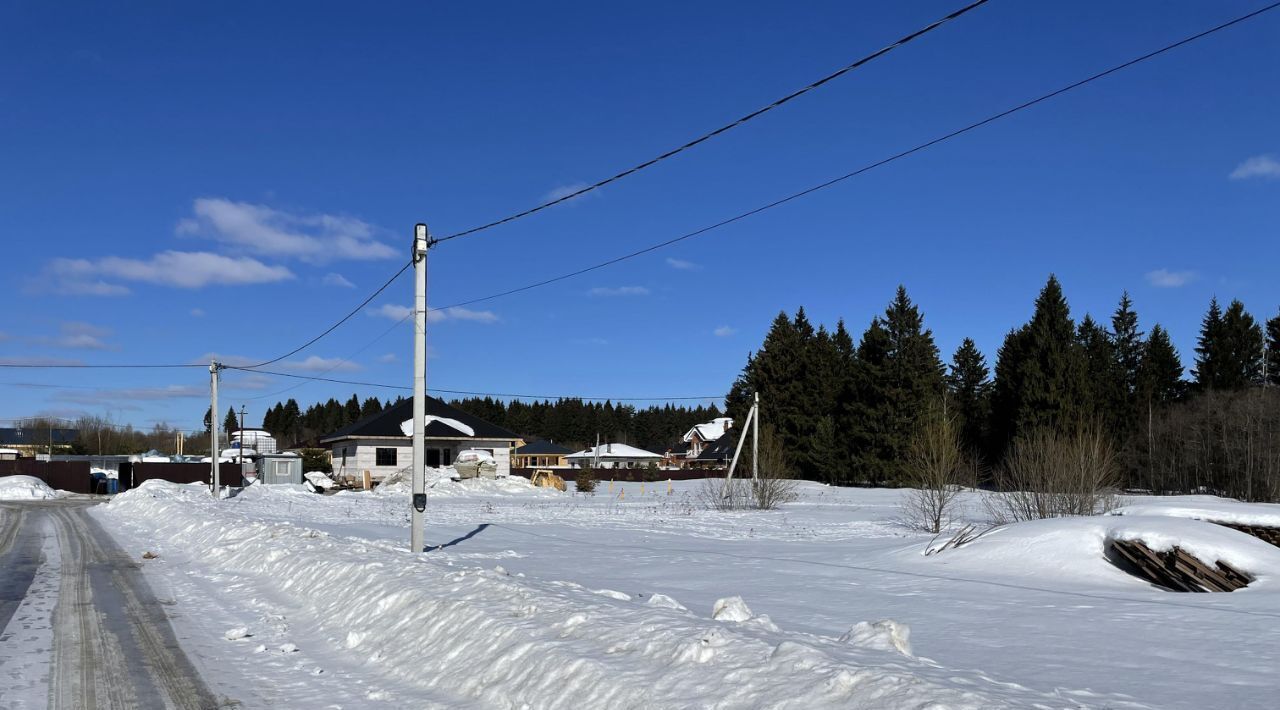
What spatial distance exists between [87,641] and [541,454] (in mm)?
100057

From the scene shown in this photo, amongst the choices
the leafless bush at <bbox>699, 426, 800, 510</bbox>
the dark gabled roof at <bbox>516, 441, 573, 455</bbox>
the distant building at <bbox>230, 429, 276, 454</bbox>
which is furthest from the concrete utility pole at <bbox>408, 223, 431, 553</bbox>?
the distant building at <bbox>230, 429, 276, 454</bbox>

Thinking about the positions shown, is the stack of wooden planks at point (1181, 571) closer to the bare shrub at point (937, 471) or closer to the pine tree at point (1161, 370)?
the bare shrub at point (937, 471)

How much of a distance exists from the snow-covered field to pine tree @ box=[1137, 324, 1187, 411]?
45.2m

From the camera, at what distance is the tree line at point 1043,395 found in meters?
50.8

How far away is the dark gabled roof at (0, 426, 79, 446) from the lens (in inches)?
5349

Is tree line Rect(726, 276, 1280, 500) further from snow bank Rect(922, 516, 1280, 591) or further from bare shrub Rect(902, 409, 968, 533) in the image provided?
snow bank Rect(922, 516, 1280, 591)

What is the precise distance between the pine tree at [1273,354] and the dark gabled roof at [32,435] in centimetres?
14598

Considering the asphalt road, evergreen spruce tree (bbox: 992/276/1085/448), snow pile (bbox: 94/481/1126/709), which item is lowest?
the asphalt road

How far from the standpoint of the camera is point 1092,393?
55.7 metres

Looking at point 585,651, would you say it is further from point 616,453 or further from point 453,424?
point 616,453

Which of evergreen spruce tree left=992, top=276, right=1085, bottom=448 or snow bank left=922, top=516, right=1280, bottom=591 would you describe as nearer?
snow bank left=922, top=516, right=1280, bottom=591

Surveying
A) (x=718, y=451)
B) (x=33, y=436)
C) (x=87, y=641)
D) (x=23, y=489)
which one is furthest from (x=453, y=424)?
(x=33, y=436)

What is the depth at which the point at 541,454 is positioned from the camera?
109 m

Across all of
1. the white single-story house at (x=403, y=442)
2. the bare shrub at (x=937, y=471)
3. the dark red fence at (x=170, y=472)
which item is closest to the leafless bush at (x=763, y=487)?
the bare shrub at (x=937, y=471)
